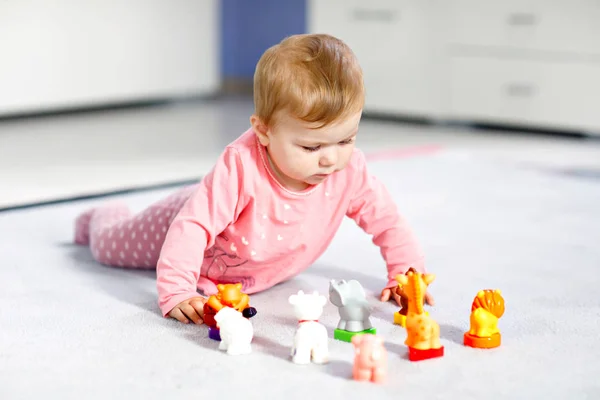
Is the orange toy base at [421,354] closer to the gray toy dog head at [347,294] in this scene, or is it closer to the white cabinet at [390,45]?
the gray toy dog head at [347,294]

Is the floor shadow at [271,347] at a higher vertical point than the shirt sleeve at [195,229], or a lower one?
lower

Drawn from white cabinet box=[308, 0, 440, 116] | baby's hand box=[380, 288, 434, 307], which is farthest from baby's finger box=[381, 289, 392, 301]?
white cabinet box=[308, 0, 440, 116]

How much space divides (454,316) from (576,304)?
0.63 ft

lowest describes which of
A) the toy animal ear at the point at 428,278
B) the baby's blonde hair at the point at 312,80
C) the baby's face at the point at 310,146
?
the toy animal ear at the point at 428,278

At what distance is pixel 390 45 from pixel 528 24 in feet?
1.61

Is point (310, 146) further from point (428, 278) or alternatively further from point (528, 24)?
point (528, 24)

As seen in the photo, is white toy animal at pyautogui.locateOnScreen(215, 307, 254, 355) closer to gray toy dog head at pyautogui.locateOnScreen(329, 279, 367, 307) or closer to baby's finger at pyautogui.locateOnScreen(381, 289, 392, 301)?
gray toy dog head at pyautogui.locateOnScreen(329, 279, 367, 307)

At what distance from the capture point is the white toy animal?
1113 mm

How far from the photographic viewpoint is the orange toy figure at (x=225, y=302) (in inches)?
46.6

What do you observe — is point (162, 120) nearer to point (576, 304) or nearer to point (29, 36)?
point (29, 36)

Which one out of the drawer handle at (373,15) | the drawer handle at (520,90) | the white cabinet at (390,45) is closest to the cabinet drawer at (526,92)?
the drawer handle at (520,90)

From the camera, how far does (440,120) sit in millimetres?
3258

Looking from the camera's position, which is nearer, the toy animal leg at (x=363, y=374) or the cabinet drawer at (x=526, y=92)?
the toy animal leg at (x=363, y=374)

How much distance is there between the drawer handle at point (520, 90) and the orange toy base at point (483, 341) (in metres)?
1.94
